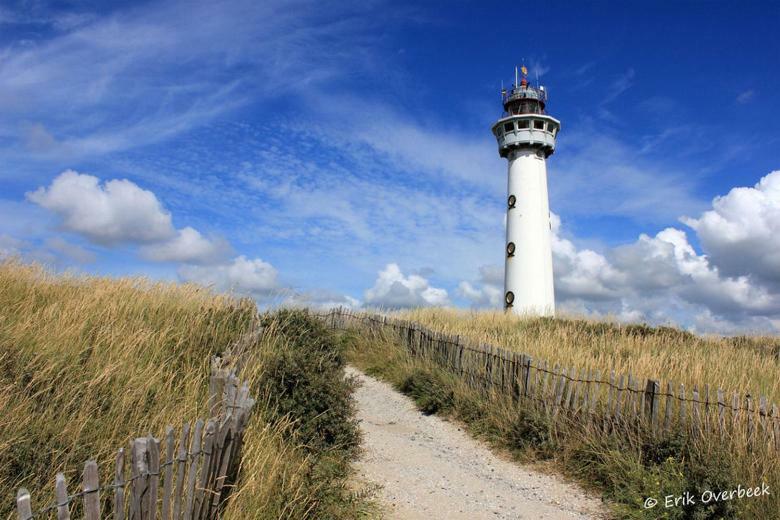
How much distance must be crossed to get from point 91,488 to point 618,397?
6.65 m

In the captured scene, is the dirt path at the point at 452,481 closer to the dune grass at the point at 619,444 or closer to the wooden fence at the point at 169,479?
the dune grass at the point at 619,444

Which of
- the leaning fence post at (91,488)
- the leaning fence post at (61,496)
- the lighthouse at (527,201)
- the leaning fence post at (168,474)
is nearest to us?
the leaning fence post at (61,496)

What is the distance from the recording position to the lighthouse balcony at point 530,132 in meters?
23.0

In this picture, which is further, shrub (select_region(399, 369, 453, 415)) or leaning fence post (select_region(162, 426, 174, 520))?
shrub (select_region(399, 369, 453, 415))

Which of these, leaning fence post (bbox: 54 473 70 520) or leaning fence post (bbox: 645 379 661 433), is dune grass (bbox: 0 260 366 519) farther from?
leaning fence post (bbox: 645 379 661 433)

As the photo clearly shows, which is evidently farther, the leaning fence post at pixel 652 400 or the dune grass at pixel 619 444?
the leaning fence post at pixel 652 400

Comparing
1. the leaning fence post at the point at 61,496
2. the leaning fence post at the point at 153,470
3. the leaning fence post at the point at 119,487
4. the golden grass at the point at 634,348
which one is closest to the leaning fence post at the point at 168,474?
the leaning fence post at the point at 153,470

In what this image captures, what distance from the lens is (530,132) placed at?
75.4 ft

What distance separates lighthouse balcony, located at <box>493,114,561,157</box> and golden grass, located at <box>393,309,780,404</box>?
7.77 m

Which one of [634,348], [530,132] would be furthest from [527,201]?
[634,348]

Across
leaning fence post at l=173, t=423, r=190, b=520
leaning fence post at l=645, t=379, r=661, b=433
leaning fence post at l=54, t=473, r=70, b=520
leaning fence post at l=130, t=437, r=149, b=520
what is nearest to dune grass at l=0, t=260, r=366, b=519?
leaning fence post at l=173, t=423, r=190, b=520

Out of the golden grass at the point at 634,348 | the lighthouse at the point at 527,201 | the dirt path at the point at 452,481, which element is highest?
the lighthouse at the point at 527,201

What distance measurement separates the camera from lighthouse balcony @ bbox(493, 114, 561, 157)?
75.4 ft

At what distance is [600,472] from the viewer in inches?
265
